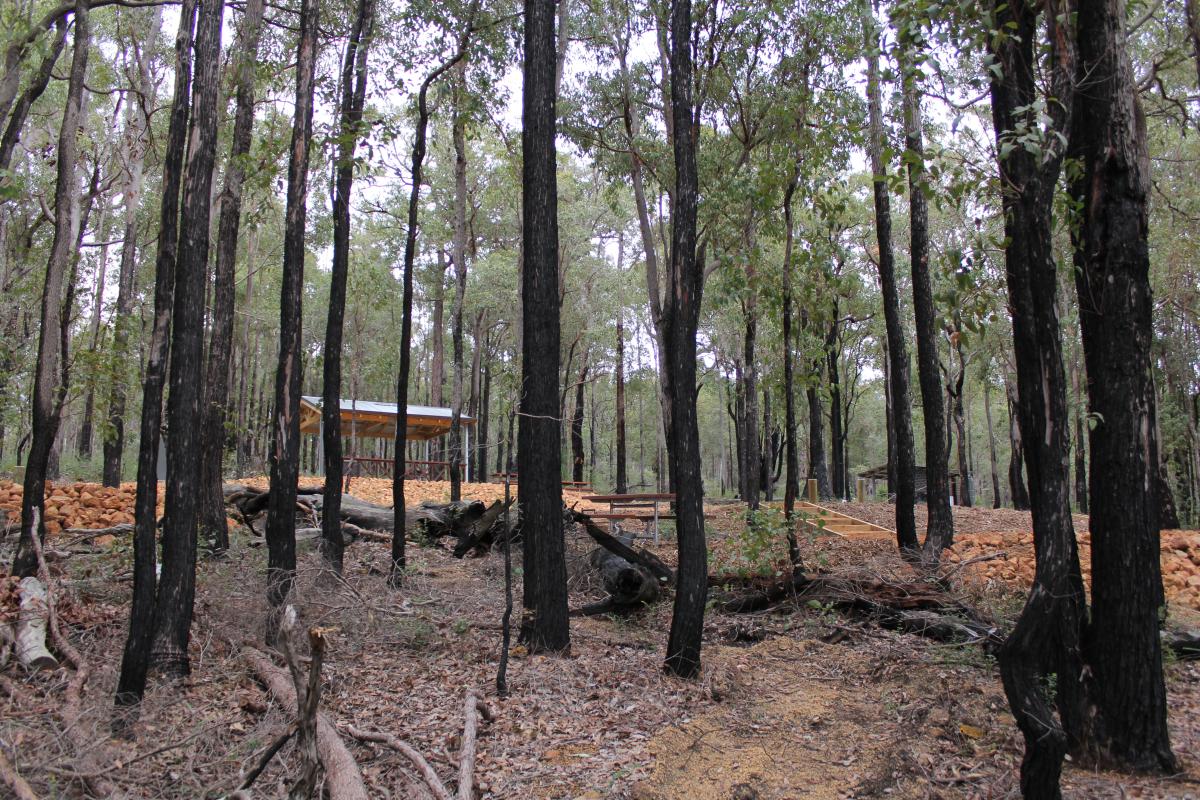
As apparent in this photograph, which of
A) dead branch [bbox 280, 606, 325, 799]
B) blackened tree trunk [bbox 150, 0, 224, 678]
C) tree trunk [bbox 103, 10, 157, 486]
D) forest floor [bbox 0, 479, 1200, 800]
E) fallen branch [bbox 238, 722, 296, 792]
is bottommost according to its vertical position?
forest floor [bbox 0, 479, 1200, 800]

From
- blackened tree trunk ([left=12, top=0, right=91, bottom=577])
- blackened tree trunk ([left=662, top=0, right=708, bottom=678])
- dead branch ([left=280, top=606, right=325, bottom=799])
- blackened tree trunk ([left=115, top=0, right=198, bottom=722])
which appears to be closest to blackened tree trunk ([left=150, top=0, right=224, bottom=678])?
blackened tree trunk ([left=115, top=0, right=198, bottom=722])

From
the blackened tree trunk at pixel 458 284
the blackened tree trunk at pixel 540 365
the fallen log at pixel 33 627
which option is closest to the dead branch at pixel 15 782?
the fallen log at pixel 33 627

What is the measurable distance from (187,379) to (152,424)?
43 centimetres

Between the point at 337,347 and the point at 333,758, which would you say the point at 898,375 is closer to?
the point at 337,347

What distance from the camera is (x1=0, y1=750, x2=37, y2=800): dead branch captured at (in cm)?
381

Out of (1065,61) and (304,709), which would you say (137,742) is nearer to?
(304,709)

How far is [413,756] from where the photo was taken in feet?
14.1

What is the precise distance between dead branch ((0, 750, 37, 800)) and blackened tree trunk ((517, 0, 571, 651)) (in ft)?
12.9

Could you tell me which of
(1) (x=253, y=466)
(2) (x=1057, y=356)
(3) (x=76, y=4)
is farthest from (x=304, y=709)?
(1) (x=253, y=466)

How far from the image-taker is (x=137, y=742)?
4879 millimetres

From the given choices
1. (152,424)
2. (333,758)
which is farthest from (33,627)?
(333,758)

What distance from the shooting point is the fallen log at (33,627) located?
571 centimetres

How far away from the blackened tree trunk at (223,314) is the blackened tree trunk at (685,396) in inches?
228

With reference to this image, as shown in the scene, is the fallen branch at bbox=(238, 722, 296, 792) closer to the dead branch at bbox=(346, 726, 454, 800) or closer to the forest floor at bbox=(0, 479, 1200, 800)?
the forest floor at bbox=(0, 479, 1200, 800)
